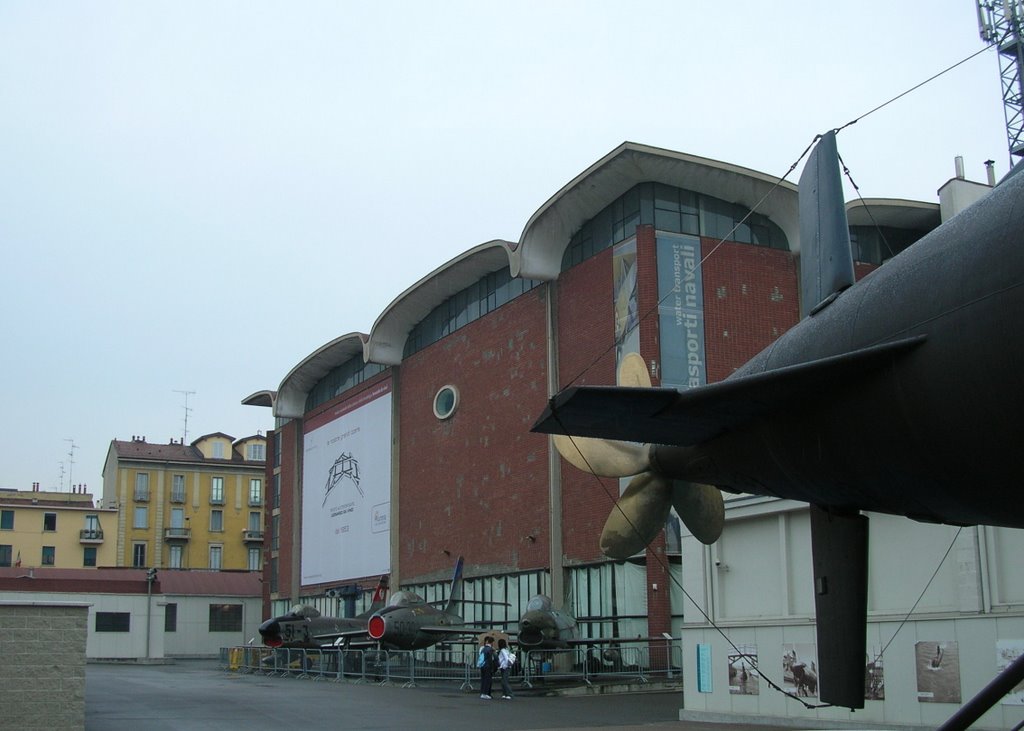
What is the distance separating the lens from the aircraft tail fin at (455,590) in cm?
3666

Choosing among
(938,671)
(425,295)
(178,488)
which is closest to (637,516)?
(938,671)

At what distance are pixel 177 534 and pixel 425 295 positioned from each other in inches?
1621

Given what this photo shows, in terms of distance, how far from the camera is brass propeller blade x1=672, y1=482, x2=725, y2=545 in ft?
32.5

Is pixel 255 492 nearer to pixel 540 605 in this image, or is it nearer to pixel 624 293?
pixel 540 605

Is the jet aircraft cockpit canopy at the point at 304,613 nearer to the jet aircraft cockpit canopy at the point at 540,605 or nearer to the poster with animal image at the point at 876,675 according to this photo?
the jet aircraft cockpit canopy at the point at 540,605

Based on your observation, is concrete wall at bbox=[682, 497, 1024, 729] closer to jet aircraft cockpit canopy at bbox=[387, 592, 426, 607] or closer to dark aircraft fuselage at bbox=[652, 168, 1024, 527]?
A: dark aircraft fuselage at bbox=[652, 168, 1024, 527]

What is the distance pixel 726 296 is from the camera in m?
33.7

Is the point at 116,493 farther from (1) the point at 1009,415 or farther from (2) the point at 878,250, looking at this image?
(1) the point at 1009,415

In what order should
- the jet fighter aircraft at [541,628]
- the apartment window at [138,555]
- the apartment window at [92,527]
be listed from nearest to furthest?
1. the jet fighter aircraft at [541,628]
2. the apartment window at [92,527]
3. the apartment window at [138,555]

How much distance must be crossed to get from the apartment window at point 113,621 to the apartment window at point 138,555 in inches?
891

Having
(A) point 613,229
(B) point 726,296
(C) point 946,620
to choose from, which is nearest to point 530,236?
(A) point 613,229

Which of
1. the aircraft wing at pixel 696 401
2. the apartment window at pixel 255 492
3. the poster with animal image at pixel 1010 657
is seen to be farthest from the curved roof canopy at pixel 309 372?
the aircraft wing at pixel 696 401

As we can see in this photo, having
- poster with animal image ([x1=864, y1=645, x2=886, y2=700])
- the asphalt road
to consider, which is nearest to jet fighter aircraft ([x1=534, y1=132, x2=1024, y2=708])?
poster with animal image ([x1=864, y1=645, x2=886, y2=700])

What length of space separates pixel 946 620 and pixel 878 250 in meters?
21.2
